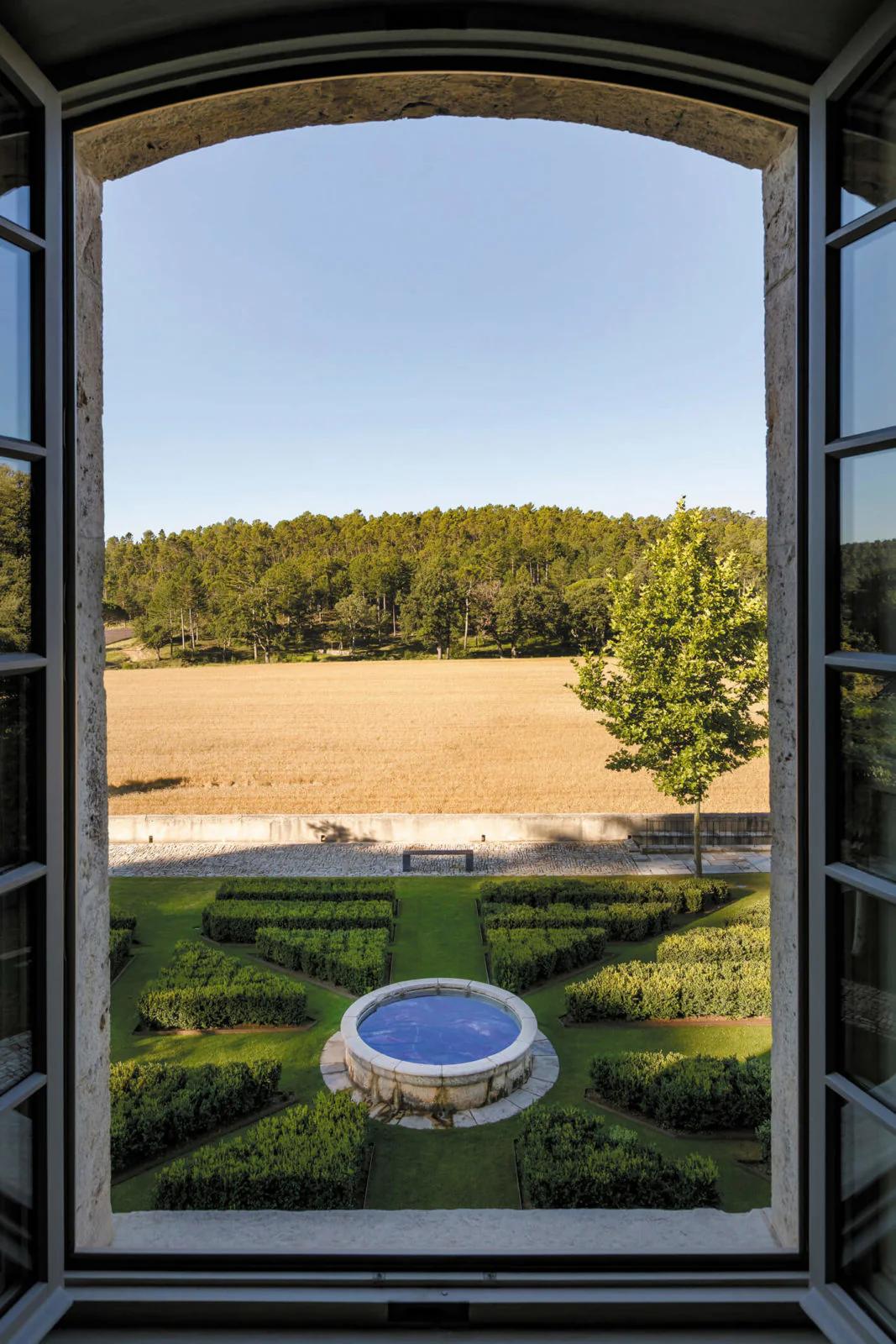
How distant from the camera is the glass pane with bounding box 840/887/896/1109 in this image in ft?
5.72

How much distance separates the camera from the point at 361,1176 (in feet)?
18.1

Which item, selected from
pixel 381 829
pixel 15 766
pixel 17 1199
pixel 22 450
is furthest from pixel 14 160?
pixel 381 829

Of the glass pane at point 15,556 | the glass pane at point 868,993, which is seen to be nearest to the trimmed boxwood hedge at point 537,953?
the glass pane at point 868,993

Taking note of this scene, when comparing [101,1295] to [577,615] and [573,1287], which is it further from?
[577,615]

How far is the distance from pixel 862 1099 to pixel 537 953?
25.3 feet

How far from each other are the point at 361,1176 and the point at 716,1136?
109 inches

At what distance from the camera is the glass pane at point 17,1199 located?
1.74 m

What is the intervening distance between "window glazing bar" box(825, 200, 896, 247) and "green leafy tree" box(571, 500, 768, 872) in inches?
458

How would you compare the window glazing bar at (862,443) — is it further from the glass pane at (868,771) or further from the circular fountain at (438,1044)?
the circular fountain at (438,1044)

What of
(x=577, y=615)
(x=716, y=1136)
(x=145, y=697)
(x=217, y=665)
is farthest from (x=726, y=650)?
(x=217, y=665)

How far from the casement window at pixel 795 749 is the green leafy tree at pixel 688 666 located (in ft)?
37.2

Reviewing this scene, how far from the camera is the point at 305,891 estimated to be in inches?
468

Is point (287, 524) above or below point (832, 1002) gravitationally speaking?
above

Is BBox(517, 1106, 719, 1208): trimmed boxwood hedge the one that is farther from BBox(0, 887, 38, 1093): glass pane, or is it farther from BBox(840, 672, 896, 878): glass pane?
BBox(0, 887, 38, 1093): glass pane
